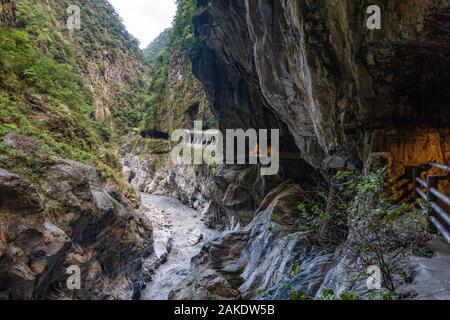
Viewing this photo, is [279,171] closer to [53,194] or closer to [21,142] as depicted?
[53,194]

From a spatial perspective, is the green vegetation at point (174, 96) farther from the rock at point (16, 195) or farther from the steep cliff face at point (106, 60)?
the rock at point (16, 195)

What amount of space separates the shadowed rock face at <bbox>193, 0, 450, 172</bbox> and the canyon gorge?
34 millimetres

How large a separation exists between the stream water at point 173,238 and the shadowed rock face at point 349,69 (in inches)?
390

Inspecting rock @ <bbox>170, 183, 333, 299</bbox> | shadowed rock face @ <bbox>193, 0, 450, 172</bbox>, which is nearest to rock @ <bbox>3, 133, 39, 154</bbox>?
rock @ <bbox>170, 183, 333, 299</bbox>

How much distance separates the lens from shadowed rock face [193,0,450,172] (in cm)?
545

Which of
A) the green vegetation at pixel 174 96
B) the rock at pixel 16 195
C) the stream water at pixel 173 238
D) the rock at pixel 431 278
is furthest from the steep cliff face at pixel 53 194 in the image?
the green vegetation at pixel 174 96

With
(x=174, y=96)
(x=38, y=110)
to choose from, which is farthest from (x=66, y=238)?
(x=174, y=96)

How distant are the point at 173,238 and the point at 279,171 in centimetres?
1126

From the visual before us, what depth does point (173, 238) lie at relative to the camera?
2267 centimetres

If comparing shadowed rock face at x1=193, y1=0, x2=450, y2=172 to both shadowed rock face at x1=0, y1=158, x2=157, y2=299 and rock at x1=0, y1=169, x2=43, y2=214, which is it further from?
rock at x1=0, y1=169, x2=43, y2=214

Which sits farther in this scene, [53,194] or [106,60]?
[106,60]

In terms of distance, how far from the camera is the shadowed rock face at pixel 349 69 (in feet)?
17.9

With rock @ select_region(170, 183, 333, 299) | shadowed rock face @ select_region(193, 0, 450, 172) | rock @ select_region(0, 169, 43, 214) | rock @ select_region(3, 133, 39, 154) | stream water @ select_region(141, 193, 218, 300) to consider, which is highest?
shadowed rock face @ select_region(193, 0, 450, 172)

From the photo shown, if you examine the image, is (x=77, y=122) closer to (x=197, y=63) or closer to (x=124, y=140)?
(x=197, y=63)
